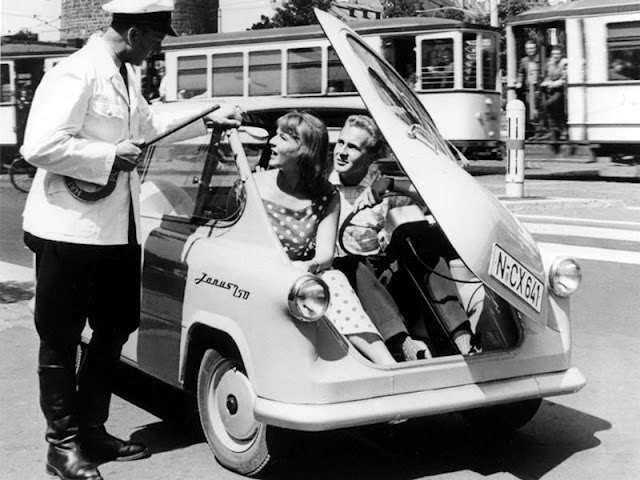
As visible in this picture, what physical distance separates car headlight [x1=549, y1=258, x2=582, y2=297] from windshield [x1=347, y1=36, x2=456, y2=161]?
685 millimetres

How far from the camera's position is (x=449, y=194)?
4086 mm

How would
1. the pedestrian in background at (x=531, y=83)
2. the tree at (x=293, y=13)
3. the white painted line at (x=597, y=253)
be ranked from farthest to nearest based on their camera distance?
the tree at (x=293, y=13), the pedestrian in background at (x=531, y=83), the white painted line at (x=597, y=253)

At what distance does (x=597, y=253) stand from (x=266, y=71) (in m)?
14.8

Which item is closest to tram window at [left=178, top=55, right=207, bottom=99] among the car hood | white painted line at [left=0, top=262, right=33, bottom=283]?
white painted line at [left=0, top=262, right=33, bottom=283]

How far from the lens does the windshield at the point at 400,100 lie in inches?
173

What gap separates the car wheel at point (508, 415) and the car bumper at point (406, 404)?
36cm

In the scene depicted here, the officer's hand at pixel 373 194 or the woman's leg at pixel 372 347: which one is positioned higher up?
the officer's hand at pixel 373 194

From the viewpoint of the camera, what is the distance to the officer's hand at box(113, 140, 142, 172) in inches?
163

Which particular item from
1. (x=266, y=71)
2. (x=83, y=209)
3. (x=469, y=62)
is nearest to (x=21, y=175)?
(x=266, y=71)

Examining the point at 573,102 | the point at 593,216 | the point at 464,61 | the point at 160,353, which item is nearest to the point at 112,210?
the point at 160,353

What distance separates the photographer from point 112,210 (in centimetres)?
428

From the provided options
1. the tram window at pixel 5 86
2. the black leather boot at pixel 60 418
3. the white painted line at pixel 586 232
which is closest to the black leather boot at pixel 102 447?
the black leather boot at pixel 60 418

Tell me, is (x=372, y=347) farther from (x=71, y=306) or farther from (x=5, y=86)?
(x=5, y=86)

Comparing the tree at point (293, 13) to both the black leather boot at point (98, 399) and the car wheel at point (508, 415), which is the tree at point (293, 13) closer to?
the car wheel at point (508, 415)
